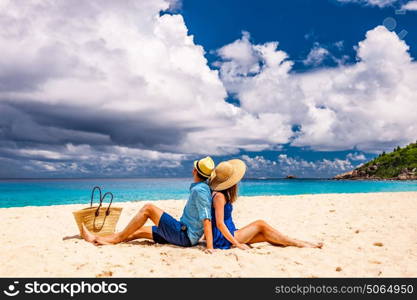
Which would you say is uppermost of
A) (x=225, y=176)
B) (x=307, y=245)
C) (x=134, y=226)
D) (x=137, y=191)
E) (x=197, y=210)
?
(x=225, y=176)

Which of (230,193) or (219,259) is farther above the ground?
(230,193)

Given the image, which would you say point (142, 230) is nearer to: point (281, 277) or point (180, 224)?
point (180, 224)

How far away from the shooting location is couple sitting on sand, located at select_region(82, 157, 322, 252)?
5.60 metres

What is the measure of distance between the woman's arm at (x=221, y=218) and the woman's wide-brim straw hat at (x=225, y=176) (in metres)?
0.17

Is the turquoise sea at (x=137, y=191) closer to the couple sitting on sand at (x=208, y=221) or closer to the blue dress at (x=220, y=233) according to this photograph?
the couple sitting on sand at (x=208, y=221)

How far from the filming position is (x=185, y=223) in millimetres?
6004

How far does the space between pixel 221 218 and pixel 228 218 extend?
0.39m

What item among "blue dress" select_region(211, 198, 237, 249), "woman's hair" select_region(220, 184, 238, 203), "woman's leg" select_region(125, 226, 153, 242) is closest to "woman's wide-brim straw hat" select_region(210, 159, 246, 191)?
"woman's hair" select_region(220, 184, 238, 203)

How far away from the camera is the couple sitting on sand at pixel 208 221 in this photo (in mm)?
5598

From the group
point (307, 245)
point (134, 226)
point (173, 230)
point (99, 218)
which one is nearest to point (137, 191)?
point (99, 218)

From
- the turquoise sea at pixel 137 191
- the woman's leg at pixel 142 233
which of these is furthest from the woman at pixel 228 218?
the turquoise sea at pixel 137 191

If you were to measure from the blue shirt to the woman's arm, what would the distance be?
14 centimetres

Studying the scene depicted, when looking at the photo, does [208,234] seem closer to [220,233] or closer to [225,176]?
[220,233]

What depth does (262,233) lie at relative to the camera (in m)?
6.21
